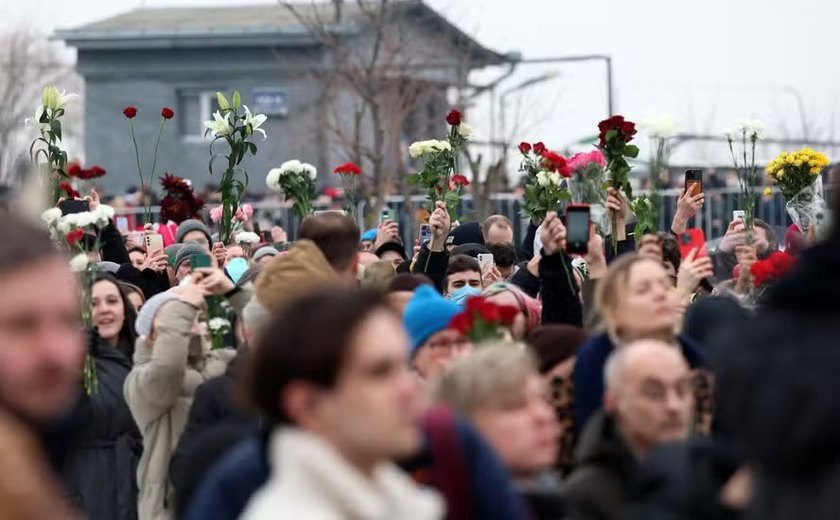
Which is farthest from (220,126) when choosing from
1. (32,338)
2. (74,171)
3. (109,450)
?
(32,338)

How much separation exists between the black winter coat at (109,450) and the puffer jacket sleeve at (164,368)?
30.2 inches

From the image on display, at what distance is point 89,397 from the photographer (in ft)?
33.4

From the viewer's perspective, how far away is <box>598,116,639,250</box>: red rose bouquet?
1183 centimetres

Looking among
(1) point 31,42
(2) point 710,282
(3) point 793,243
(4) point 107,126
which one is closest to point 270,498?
(2) point 710,282

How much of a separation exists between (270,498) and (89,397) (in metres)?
5.59

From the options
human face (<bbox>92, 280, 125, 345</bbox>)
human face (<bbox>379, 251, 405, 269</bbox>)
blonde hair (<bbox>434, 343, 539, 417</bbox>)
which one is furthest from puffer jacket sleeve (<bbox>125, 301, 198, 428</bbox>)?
human face (<bbox>379, 251, 405, 269</bbox>)

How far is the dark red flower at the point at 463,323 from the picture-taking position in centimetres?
738

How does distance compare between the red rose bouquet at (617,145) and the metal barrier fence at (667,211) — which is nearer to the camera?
the red rose bouquet at (617,145)

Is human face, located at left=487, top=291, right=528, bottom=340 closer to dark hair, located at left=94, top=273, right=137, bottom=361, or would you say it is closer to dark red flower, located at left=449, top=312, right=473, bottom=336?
dark red flower, located at left=449, top=312, right=473, bottom=336

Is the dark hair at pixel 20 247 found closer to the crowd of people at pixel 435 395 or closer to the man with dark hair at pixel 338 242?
the crowd of people at pixel 435 395

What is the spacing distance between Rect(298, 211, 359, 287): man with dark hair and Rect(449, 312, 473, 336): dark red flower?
703 millimetres

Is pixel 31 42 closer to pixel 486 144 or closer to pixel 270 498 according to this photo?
pixel 486 144

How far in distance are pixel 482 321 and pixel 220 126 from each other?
7527mm

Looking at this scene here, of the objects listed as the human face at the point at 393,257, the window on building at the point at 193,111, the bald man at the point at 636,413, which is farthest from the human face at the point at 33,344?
the window on building at the point at 193,111
